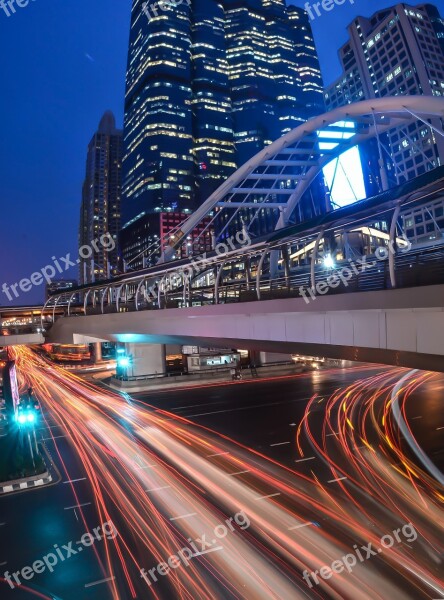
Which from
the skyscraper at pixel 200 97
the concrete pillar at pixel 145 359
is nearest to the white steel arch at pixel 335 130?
the concrete pillar at pixel 145 359

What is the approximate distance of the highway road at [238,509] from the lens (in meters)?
7.50

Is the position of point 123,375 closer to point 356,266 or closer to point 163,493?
point 163,493

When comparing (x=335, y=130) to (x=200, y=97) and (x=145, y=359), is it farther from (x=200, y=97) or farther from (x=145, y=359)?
(x=200, y=97)

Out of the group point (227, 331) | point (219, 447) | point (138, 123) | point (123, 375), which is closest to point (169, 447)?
point (219, 447)

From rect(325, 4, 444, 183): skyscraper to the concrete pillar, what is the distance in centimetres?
6985

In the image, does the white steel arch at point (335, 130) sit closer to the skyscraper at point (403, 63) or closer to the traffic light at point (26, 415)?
the traffic light at point (26, 415)

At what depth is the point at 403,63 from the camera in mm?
92375

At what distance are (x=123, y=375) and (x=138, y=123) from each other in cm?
15404

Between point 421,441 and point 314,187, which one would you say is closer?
point 421,441

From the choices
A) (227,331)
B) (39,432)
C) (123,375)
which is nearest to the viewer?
(227,331)

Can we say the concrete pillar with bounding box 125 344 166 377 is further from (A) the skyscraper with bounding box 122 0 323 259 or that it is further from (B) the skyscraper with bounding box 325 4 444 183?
(A) the skyscraper with bounding box 122 0 323 259

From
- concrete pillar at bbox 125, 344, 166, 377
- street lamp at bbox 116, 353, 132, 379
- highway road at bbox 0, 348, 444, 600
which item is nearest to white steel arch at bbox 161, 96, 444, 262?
concrete pillar at bbox 125, 344, 166, 377

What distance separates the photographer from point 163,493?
38.1ft

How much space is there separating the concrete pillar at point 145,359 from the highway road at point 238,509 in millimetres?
10610
